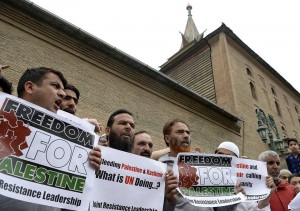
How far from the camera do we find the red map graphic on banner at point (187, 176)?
3066 mm

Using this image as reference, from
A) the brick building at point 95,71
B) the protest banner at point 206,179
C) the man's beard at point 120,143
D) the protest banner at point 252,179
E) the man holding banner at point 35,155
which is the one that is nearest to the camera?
the man holding banner at point 35,155

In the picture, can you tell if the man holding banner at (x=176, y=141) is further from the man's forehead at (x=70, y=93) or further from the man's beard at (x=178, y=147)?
the man's forehead at (x=70, y=93)

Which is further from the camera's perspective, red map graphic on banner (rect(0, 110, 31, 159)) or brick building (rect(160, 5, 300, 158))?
brick building (rect(160, 5, 300, 158))

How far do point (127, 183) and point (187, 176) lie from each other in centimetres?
69

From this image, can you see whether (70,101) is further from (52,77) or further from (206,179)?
(206,179)

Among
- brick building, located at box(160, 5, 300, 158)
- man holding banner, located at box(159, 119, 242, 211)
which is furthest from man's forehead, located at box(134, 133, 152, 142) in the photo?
brick building, located at box(160, 5, 300, 158)

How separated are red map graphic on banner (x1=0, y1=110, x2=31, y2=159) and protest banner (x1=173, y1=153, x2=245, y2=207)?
1.50 m

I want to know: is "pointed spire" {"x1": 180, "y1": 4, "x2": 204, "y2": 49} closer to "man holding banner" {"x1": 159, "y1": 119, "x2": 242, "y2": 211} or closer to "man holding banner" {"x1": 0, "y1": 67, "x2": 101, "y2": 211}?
"man holding banner" {"x1": 159, "y1": 119, "x2": 242, "y2": 211}

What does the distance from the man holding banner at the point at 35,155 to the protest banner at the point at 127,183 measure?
0.20 m

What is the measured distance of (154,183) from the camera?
9.36 feet

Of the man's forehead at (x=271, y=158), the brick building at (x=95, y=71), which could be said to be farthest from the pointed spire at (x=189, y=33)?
the man's forehead at (x=271, y=158)

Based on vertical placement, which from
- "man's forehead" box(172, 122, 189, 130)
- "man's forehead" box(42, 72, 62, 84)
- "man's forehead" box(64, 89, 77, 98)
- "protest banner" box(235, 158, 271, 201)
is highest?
"man's forehead" box(64, 89, 77, 98)

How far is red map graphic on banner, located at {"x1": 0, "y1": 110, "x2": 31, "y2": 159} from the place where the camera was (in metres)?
2.06

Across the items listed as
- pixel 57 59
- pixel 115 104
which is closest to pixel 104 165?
pixel 57 59
